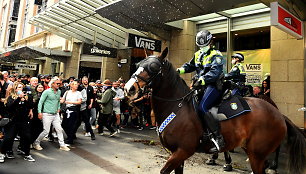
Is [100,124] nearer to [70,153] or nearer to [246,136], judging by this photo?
[70,153]

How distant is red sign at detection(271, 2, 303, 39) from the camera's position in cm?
550

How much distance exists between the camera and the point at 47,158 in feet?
18.7

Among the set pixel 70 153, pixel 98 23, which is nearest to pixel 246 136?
pixel 70 153

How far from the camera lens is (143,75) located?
126 inches

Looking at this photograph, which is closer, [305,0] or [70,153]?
[70,153]

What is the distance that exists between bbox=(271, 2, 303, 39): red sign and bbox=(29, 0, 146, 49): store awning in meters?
7.81

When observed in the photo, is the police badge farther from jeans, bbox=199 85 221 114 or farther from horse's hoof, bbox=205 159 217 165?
horse's hoof, bbox=205 159 217 165

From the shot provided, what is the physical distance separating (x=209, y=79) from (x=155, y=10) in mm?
6307

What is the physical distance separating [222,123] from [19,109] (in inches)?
190

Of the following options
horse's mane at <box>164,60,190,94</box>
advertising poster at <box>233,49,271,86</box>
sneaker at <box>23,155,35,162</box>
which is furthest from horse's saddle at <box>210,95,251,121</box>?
advertising poster at <box>233,49,271,86</box>

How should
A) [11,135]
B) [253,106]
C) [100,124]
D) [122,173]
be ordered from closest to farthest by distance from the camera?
[253,106] → [122,173] → [11,135] → [100,124]

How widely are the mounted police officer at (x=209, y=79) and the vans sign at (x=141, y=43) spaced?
6.30m

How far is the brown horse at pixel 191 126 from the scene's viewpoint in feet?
10.7

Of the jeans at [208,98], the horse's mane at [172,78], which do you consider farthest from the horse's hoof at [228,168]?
the horse's mane at [172,78]
